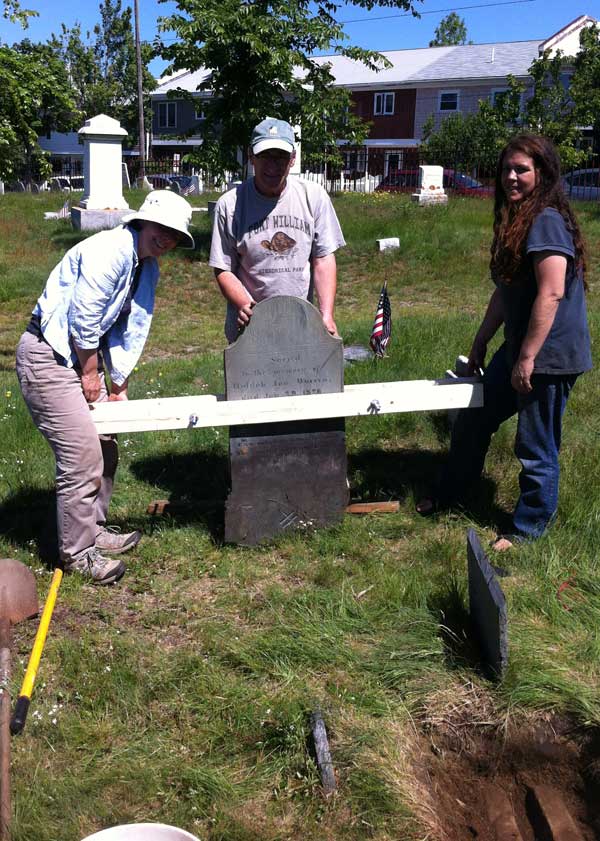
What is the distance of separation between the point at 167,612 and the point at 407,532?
4.64ft

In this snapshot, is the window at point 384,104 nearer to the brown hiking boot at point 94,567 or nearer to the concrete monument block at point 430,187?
the concrete monument block at point 430,187

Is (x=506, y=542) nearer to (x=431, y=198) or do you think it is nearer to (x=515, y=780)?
(x=515, y=780)

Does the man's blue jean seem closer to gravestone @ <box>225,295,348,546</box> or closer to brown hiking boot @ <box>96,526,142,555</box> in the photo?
gravestone @ <box>225,295,348,546</box>

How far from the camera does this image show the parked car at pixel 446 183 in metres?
22.0

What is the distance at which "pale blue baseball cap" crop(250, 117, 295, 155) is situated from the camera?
156 inches

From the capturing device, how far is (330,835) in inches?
99.9

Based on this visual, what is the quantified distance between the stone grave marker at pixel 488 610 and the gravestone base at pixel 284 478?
3.99 feet

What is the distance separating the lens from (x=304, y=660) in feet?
11.0

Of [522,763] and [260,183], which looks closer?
[522,763]

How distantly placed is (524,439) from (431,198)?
14211 millimetres

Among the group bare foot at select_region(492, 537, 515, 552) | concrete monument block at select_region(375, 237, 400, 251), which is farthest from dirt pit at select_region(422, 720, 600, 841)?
concrete monument block at select_region(375, 237, 400, 251)

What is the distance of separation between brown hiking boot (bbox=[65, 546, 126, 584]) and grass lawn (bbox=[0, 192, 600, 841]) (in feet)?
0.22

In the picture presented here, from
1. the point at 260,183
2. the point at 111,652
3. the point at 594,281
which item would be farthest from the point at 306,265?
the point at 594,281

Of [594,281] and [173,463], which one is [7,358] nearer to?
[173,463]
